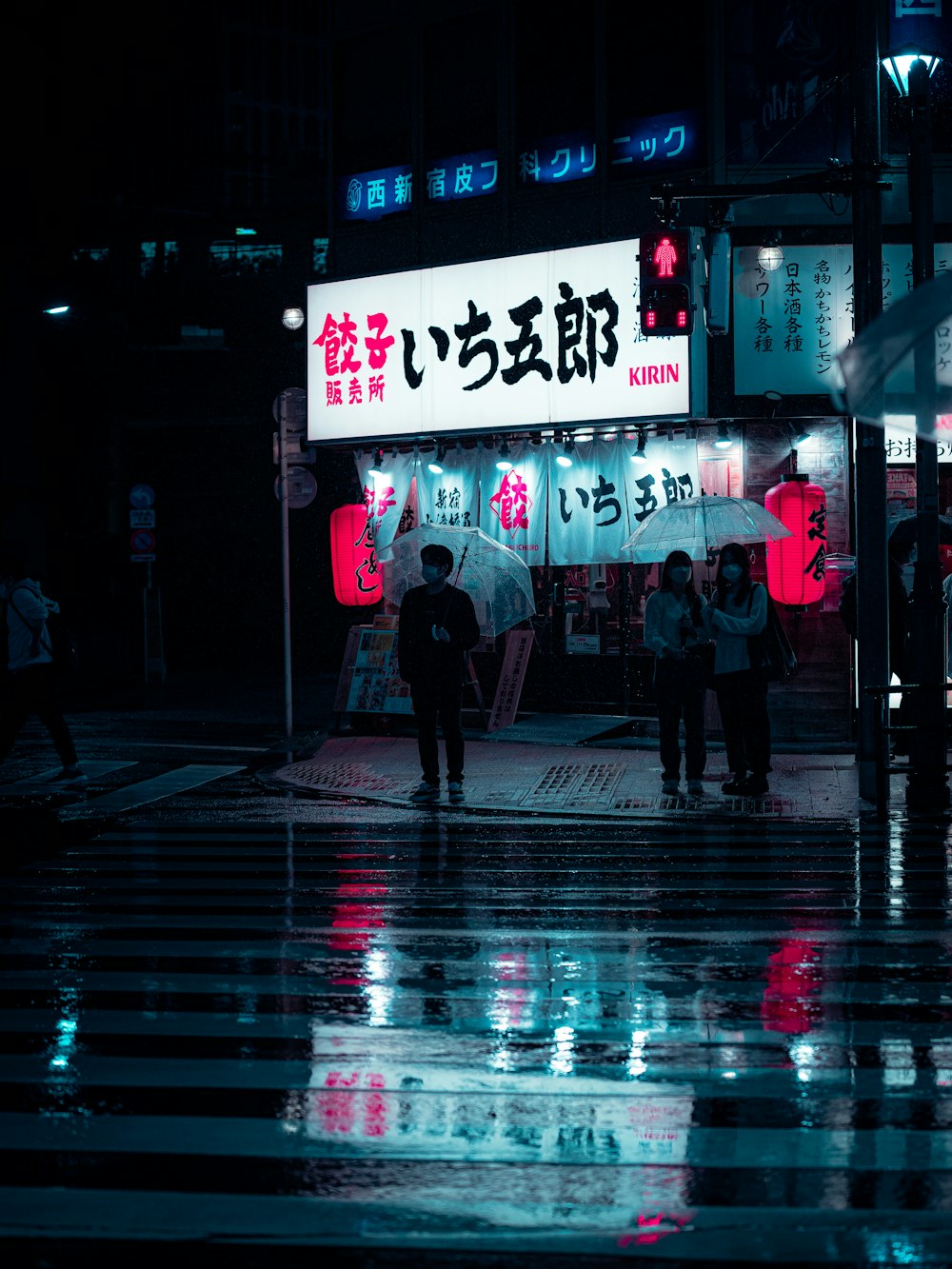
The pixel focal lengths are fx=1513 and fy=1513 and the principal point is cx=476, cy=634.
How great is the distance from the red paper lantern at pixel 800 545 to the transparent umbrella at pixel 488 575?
2.85 m

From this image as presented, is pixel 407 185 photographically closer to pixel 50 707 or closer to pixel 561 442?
pixel 561 442

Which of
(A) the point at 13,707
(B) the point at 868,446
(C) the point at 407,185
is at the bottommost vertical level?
(A) the point at 13,707

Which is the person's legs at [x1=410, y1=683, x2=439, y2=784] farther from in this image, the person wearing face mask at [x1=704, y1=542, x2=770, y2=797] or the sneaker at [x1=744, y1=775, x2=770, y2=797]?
the sneaker at [x1=744, y1=775, x2=770, y2=797]

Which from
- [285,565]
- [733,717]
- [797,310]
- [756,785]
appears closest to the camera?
[756,785]

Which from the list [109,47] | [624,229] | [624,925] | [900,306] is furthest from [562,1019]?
[109,47]

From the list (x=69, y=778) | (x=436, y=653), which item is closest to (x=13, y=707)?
(x=69, y=778)

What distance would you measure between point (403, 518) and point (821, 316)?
623 cm

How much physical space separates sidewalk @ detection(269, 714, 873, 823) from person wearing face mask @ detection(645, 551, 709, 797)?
12.9 inches

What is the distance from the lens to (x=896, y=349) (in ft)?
16.6

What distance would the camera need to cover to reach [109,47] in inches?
1660

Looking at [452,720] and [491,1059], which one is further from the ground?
[452,720]

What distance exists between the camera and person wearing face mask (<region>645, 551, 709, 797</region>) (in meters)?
13.9

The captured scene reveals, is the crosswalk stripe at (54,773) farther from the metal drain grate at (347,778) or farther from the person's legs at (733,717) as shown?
the person's legs at (733,717)

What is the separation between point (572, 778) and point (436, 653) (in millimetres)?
2185
